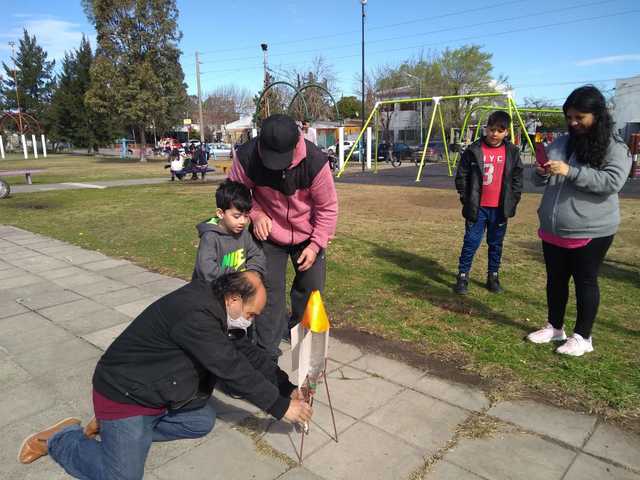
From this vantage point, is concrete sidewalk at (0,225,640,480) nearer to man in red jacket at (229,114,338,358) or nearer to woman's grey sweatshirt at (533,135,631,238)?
man in red jacket at (229,114,338,358)

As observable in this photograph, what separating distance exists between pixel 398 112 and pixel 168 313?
5492 cm

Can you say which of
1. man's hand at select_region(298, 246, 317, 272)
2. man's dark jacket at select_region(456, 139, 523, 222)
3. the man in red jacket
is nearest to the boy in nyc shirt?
man's dark jacket at select_region(456, 139, 523, 222)

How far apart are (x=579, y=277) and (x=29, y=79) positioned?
62645 mm

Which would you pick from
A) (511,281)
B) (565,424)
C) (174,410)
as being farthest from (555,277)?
(174,410)

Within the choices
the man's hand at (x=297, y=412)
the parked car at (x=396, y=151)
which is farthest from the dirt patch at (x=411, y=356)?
the parked car at (x=396, y=151)

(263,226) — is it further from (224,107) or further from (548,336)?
(224,107)

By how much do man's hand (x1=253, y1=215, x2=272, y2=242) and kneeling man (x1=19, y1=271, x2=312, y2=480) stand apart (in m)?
0.88

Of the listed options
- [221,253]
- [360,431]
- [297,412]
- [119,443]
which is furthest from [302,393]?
[221,253]

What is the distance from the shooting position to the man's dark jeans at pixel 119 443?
209 centimetres

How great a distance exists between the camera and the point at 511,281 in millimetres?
5227

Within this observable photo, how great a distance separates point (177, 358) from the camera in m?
2.05

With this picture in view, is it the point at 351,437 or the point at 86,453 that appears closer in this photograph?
the point at 86,453

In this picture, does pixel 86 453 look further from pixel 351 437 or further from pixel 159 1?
pixel 159 1

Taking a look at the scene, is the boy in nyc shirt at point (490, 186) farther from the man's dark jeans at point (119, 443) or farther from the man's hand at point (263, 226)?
the man's dark jeans at point (119, 443)
